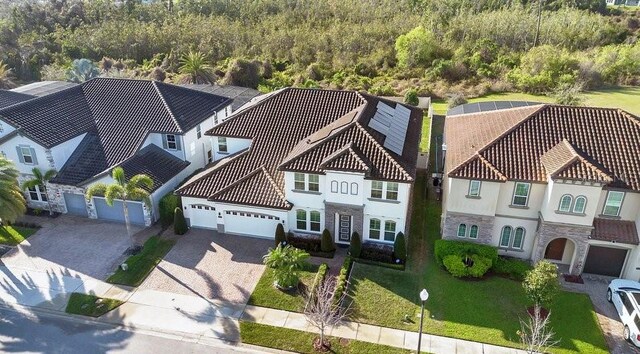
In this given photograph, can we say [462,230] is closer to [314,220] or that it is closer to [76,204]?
[314,220]

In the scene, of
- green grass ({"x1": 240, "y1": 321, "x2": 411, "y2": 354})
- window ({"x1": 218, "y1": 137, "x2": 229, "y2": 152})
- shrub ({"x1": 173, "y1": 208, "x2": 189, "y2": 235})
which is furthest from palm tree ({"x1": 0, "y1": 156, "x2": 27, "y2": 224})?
green grass ({"x1": 240, "y1": 321, "x2": 411, "y2": 354})

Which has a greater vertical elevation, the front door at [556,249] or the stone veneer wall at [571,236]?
the stone veneer wall at [571,236]

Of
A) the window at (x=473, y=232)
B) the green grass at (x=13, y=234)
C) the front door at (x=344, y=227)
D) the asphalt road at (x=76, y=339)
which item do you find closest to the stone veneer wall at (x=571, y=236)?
the window at (x=473, y=232)

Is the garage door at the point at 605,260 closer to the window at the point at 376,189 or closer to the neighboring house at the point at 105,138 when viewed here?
the window at the point at 376,189

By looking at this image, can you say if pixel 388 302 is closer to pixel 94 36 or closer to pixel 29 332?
pixel 29 332

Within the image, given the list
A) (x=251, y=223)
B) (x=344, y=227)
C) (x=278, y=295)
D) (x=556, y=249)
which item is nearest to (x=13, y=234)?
(x=251, y=223)

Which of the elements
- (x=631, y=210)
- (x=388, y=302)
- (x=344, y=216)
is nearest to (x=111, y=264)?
(x=344, y=216)

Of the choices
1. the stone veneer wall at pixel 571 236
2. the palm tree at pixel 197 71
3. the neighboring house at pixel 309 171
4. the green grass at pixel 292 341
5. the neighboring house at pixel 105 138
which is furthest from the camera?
the palm tree at pixel 197 71
